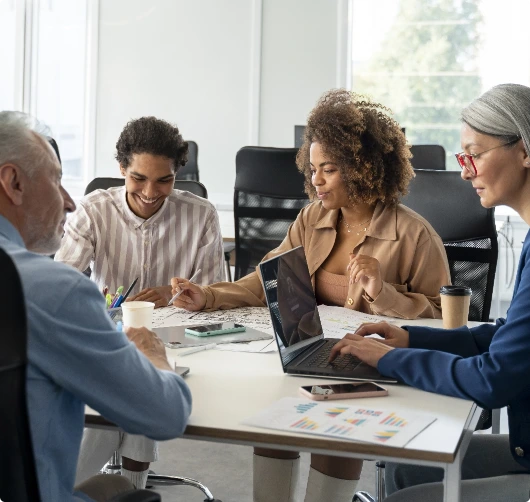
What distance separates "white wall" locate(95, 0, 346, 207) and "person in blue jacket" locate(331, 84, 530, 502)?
14.9 feet

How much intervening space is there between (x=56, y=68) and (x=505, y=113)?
5.60 meters

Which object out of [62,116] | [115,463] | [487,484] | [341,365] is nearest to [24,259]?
[341,365]

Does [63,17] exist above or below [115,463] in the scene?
above

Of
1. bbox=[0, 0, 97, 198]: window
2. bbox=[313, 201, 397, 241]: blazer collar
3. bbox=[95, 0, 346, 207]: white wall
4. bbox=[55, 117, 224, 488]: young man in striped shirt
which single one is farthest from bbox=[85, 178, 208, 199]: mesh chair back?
bbox=[0, 0, 97, 198]: window

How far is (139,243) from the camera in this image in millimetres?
2705

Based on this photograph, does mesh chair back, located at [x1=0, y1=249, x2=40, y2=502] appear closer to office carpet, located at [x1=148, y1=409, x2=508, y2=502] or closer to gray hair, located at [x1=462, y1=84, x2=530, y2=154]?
gray hair, located at [x1=462, y1=84, x2=530, y2=154]

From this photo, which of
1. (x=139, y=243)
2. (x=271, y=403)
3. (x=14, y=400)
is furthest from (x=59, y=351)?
(x=139, y=243)

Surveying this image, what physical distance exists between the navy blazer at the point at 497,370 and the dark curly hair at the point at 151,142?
4.40 ft

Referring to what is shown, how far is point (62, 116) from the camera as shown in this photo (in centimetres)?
667

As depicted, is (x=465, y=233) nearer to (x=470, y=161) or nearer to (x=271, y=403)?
(x=470, y=161)

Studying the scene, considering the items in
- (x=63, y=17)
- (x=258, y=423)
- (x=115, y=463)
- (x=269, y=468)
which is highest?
(x=63, y=17)

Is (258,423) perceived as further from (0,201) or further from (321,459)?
(321,459)

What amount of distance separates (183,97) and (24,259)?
5.32 m

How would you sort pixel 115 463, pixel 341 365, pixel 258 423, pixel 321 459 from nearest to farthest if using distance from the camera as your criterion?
1. pixel 258 423
2. pixel 341 365
3. pixel 321 459
4. pixel 115 463
